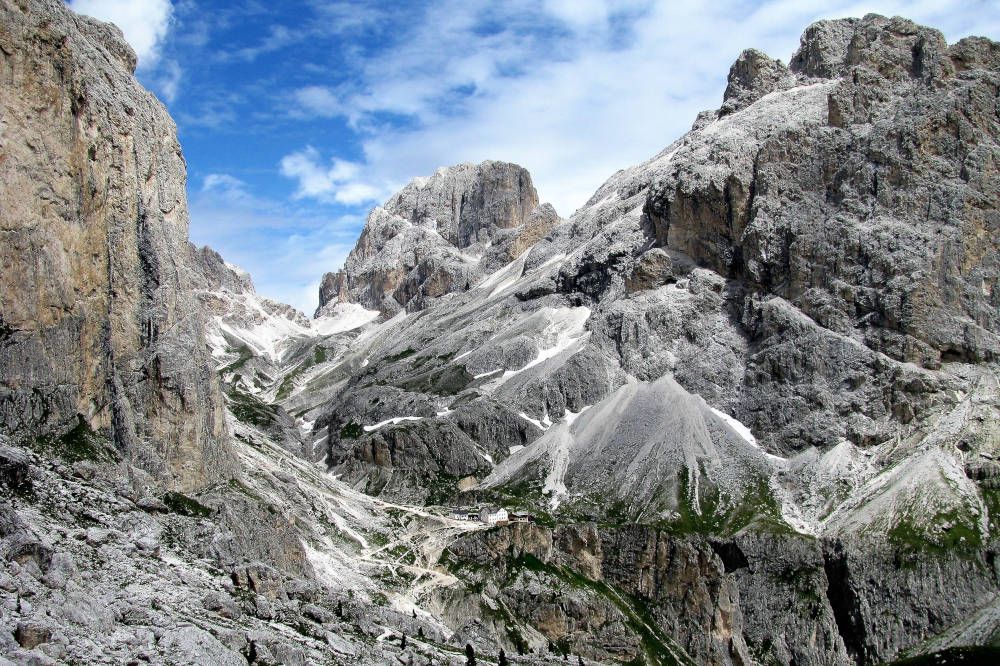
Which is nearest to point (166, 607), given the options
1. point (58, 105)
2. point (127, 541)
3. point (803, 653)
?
point (127, 541)

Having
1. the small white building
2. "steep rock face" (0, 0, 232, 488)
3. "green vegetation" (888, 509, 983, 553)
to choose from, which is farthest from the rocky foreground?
the small white building

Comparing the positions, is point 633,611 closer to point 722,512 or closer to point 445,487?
point 722,512

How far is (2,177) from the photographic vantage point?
76188mm

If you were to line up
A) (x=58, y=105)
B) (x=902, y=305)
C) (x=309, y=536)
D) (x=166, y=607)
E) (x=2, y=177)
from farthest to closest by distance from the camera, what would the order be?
(x=902, y=305), (x=309, y=536), (x=58, y=105), (x=2, y=177), (x=166, y=607)

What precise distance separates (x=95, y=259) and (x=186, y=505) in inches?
881

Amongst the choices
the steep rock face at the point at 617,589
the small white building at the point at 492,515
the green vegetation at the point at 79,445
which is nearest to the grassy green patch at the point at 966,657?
the steep rock face at the point at 617,589

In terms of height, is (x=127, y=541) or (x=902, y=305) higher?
(x=902, y=305)

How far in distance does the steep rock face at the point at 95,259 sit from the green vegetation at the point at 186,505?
2.74m

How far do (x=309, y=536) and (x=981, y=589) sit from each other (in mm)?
93911

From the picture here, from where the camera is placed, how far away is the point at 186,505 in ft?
294

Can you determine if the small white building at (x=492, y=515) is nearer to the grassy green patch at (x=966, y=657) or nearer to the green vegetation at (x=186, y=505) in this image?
the green vegetation at (x=186, y=505)

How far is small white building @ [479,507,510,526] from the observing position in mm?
163575

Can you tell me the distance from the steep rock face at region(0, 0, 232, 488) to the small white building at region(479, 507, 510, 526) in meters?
60.7

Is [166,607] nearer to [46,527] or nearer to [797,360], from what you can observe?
[46,527]
